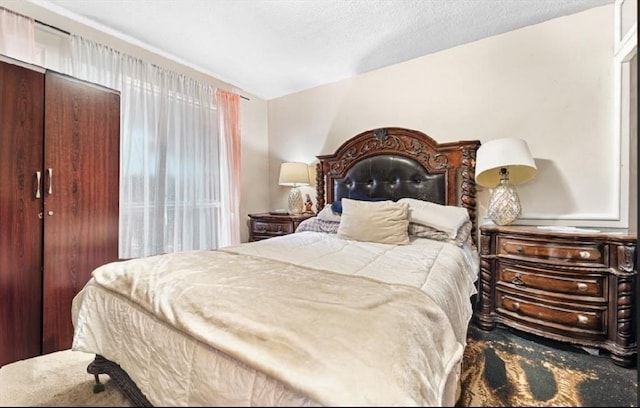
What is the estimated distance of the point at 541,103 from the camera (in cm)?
229

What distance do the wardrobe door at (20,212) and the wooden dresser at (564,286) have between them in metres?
2.84

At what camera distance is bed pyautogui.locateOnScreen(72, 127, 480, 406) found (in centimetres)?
60

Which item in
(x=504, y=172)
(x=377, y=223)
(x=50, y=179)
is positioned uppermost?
(x=504, y=172)

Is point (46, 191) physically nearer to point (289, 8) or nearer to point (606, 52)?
point (289, 8)

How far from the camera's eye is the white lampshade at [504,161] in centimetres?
211

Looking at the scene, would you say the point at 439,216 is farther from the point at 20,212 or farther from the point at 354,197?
the point at 20,212

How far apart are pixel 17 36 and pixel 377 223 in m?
2.76

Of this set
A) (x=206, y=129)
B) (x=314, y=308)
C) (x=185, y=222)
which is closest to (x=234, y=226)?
(x=185, y=222)

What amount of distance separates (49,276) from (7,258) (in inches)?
A: 9.0

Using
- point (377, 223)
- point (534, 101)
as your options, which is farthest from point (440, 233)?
point (534, 101)

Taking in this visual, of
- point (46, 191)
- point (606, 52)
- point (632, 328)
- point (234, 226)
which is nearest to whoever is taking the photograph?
point (632, 328)

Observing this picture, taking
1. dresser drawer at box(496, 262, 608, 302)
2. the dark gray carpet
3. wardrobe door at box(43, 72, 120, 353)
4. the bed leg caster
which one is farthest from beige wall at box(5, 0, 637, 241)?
the bed leg caster

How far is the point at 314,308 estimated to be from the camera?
0.80 meters

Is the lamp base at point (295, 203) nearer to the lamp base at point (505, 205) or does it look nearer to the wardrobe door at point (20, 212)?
the lamp base at point (505, 205)
